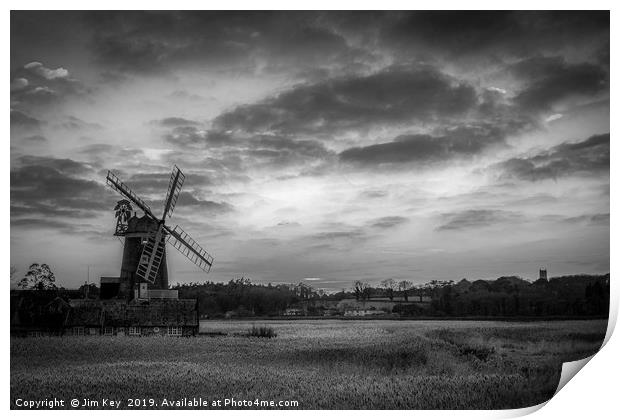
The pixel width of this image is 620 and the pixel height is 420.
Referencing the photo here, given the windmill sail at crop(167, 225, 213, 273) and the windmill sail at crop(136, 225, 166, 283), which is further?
the windmill sail at crop(136, 225, 166, 283)

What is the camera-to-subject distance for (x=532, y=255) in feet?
48.1

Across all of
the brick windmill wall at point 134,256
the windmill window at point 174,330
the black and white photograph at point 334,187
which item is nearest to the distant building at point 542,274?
the black and white photograph at point 334,187

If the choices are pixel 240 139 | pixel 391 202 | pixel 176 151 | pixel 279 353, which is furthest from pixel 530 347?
pixel 176 151

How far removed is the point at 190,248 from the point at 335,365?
5.16m

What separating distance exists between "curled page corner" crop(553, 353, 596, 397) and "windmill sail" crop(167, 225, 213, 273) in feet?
26.0

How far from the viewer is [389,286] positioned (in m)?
15.5

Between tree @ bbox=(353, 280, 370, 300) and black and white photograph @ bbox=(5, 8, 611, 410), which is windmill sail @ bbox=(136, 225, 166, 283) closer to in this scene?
black and white photograph @ bbox=(5, 8, 611, 410)

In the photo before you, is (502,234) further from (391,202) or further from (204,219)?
(204,219)

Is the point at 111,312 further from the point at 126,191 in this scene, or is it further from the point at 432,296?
the point at 432,296

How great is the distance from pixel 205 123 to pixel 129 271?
6.70 m

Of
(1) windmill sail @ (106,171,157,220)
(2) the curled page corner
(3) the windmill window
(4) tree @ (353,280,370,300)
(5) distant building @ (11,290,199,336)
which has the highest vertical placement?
(1) windmill sail @ (106,171,157,220)

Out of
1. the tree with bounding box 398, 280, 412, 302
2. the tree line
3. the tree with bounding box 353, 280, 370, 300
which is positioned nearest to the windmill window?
the tree line

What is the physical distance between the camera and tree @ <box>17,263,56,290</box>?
48.2ft

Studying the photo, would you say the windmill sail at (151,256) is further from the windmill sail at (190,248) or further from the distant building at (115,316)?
the distant building at (115,316)
